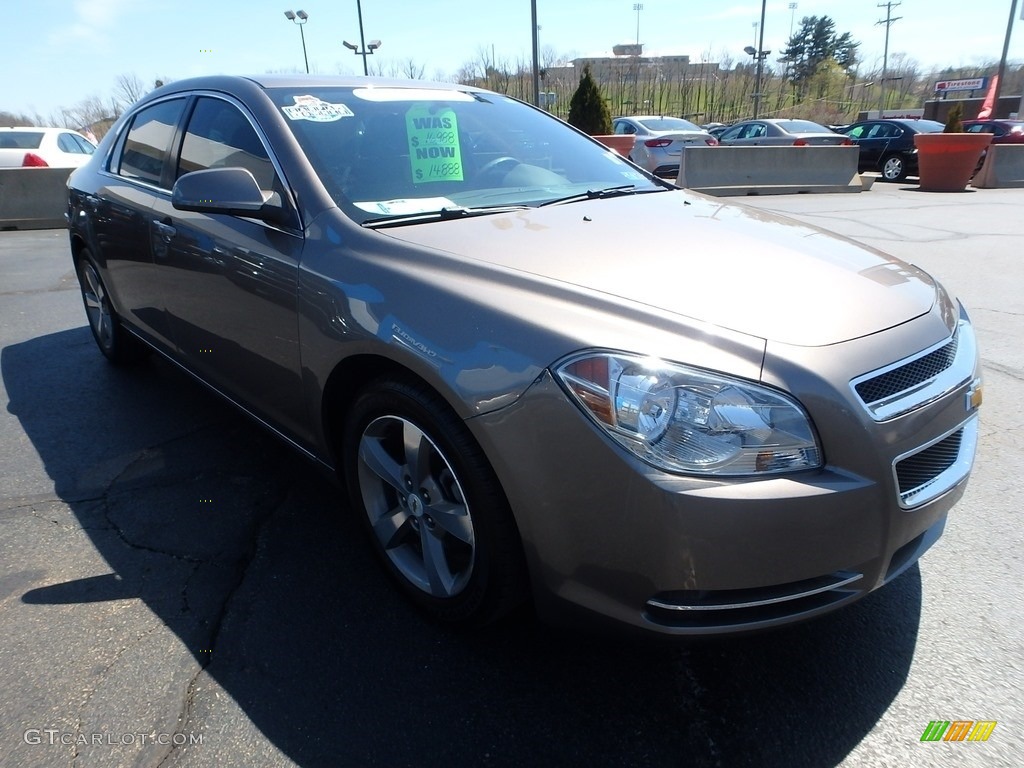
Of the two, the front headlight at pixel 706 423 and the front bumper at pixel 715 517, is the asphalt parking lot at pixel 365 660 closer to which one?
the front bumper at pixel 715 517

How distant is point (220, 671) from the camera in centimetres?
213

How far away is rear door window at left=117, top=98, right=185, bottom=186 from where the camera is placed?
3.57 meters

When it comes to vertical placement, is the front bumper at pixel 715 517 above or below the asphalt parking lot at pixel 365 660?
above

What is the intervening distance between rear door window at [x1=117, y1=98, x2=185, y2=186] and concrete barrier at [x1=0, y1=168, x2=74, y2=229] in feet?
29.2

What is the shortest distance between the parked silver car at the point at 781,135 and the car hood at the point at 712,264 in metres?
14.5

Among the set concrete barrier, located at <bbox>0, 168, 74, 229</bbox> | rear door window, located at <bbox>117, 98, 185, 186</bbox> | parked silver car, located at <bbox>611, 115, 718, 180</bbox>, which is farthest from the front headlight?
parked silver car, located at <bbox>611, 115, 718, 180</bbox>

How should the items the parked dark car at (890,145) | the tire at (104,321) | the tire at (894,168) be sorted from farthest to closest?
the tire at (894,168), the parked dark car at (890,145), the tire at (104,321)

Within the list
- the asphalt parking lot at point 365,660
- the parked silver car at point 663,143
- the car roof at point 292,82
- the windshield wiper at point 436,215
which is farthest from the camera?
the parked silver car at point 663,143

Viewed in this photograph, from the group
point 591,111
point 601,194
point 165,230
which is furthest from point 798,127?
point 165,230

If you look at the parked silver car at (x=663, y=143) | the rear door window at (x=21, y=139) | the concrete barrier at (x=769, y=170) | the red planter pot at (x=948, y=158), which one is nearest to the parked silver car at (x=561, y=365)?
the concrete barrier at (x=769, y=170)

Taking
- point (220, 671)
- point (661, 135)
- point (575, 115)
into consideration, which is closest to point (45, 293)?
point (220, 671)

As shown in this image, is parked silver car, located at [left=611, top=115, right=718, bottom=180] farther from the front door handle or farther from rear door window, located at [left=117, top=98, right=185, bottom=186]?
the front door handle

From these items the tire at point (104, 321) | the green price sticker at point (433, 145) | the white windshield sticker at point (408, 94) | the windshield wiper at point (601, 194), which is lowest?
the tire at point (104, 321)

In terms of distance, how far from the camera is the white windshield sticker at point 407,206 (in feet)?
8.23
